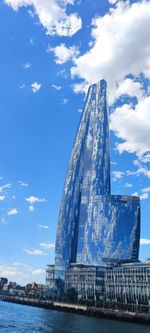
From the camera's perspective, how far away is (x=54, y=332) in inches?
3036

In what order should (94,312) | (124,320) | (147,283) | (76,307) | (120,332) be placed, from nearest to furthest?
(120,332) → (124,320) → (94,312) → (76,307) → (147,283)

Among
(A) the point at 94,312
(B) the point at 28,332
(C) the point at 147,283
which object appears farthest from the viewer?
(C) the point at 147,283

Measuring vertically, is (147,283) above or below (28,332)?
above

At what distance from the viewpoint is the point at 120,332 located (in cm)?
8456

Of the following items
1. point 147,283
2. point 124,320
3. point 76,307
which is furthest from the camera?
point 147,283

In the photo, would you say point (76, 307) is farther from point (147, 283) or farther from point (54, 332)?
point (54, 332)

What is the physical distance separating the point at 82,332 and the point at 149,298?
380 feet

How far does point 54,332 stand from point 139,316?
194 ft

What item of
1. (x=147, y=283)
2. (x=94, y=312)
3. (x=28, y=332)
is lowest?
(x=28, y=332)

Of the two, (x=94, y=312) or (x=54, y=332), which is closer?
(x=54, y=332)

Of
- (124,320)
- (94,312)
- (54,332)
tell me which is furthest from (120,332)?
(94,312)

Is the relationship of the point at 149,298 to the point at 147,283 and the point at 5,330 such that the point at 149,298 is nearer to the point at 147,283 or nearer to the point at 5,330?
the point at 147,283

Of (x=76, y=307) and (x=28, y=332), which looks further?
(x=76, y=307)

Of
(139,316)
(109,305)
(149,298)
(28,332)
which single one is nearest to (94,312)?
(139,316)
